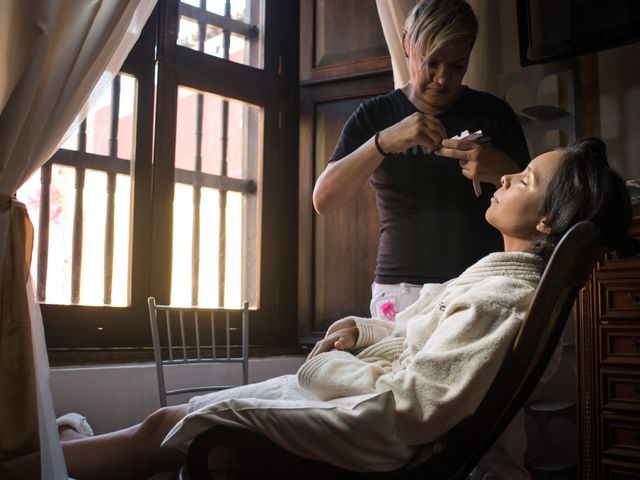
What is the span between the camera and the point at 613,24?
2.38m

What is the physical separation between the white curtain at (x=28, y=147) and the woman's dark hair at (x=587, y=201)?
105 centimetres

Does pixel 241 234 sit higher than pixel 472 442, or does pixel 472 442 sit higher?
pixel 241 234

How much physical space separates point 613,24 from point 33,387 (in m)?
2.14

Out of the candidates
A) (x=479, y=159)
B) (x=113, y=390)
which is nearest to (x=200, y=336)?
(x=113, y=390)

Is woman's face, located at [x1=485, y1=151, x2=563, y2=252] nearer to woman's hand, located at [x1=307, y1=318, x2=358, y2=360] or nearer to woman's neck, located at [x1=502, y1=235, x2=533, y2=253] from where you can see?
woman's neck, located at [x1=502, y1=235, x2=533, y2=253]

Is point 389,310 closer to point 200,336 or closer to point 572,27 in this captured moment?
point 200,336

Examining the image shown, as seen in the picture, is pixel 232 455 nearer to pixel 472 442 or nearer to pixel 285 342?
pixel 472 442

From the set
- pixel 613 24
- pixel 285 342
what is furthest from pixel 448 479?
pixel 285 342

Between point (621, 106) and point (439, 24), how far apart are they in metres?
1.13

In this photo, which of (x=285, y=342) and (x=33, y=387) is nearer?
(x=33, y=387)

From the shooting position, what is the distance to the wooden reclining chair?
1.01 m

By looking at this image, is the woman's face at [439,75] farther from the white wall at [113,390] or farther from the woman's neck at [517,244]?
the white wall at [113,390]

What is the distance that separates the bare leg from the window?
1163mm

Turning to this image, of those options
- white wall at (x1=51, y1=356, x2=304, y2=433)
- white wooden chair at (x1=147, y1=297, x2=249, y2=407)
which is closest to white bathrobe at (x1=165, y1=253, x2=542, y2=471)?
white wall at (x1=51, y1=356, x2=304, y2=433)
